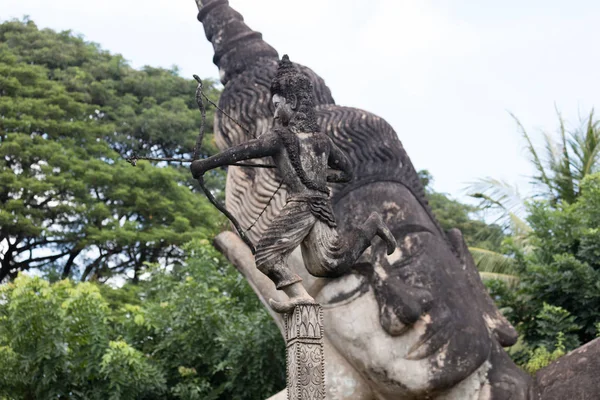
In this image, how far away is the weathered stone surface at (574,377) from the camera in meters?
7.24

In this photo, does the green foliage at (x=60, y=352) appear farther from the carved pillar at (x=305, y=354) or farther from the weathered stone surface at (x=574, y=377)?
the carved pillar at (x=305, y=354)

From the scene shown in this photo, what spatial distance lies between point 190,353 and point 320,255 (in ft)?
19.5

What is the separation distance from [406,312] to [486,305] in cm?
105

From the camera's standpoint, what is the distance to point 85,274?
17.6 m

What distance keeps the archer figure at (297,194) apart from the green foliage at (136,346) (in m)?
5.07

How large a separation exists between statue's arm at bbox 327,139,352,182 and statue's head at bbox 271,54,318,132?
0.67ft

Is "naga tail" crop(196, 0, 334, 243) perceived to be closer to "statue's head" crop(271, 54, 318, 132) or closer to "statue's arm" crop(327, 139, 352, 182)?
"statue's arm" crop(327, 139, 352, 182)

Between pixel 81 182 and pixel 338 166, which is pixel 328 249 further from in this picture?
pixel 81 182

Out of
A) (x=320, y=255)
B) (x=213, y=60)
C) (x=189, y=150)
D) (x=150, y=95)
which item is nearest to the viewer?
(x=320, y=255)

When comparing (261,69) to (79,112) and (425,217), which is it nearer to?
(425,217)

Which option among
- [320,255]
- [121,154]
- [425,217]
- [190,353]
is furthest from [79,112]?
[320,255]

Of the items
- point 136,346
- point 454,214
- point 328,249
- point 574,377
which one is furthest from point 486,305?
point 454,214

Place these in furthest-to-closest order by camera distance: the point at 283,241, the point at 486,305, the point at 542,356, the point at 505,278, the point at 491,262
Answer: the point at 491,262, the point at 505,278, the point at 542,356, the point at 486,305, the point at 283,241

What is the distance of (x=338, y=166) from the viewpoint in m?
5.30
